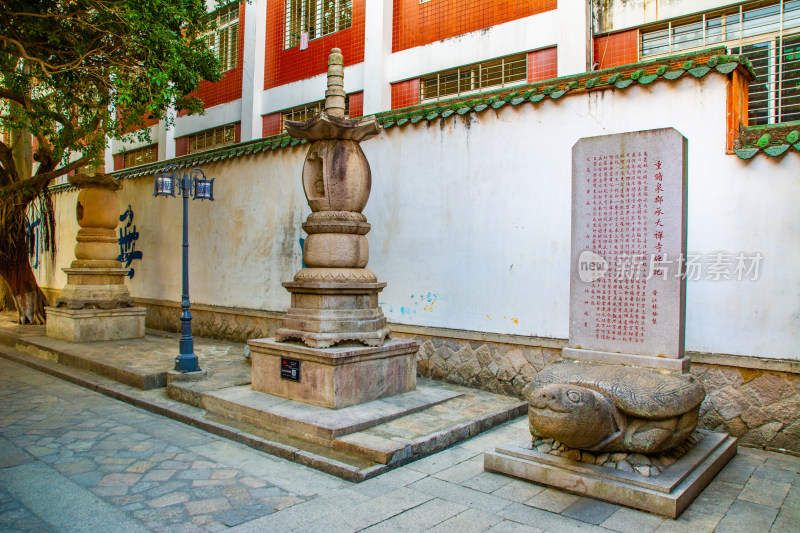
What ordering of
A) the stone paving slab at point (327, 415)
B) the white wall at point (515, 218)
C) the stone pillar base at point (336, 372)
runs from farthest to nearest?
the stone pillar base at point (336, 372), the white wall at point (515, 218), the stone paving slab at point (327, 415)

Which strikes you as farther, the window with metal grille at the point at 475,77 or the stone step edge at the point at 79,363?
the window with metal grille at the point at 475,77

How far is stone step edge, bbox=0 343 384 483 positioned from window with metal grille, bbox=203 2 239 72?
9.45 m

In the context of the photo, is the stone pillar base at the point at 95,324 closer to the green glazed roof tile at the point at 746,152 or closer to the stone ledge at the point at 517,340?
the stone ledge at the point at 517,340

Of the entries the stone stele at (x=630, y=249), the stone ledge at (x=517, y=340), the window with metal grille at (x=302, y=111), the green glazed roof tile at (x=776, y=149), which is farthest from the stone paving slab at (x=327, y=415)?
the window with metal grille at (x=302, y=111)

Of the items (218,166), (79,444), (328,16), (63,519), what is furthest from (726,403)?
(328,16)

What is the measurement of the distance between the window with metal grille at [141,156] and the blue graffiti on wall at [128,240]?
4022mm

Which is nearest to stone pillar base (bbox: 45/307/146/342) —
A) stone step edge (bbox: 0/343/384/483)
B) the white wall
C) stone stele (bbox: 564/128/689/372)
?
stone step edge (bbox: 0/343/384/483)

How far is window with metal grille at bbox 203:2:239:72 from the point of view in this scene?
15539 millimetres

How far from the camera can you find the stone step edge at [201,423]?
4805 millimetres

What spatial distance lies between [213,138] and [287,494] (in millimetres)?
13482

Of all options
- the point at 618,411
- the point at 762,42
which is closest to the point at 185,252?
the point at 618,411

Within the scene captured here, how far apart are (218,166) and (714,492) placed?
10168mm

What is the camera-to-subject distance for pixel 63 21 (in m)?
8.66

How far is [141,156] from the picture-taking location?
18016mm
